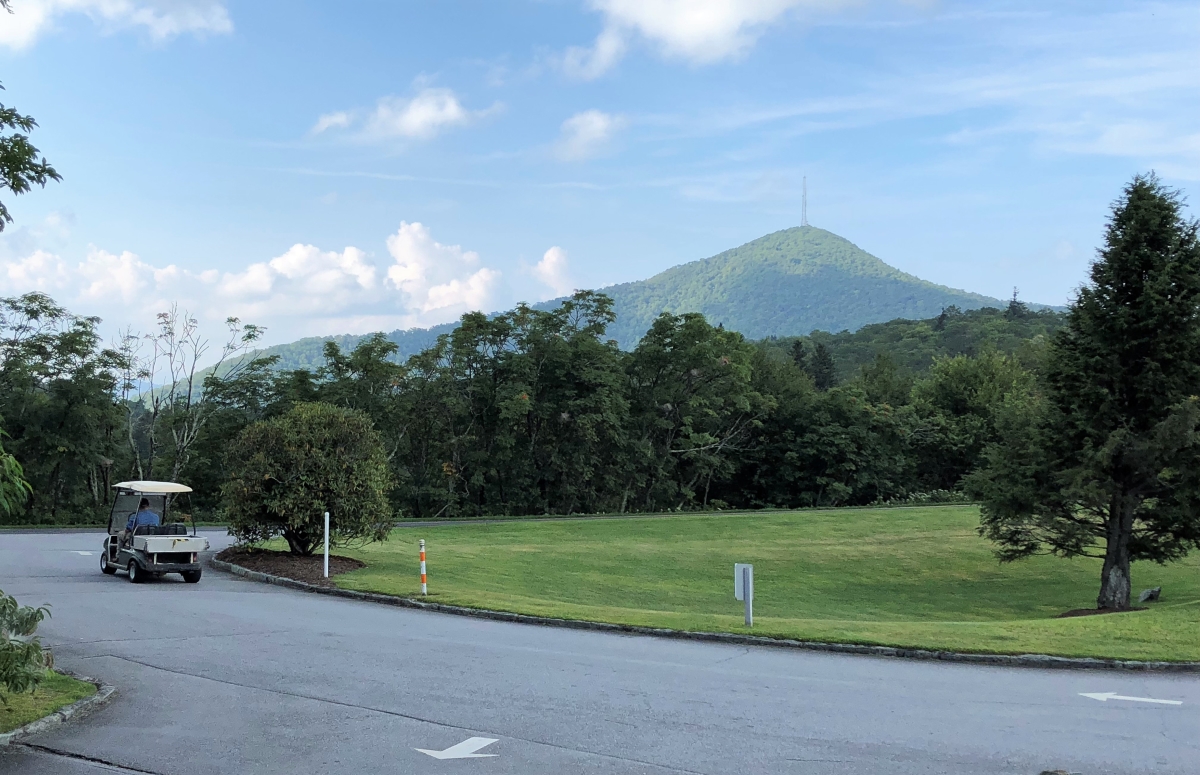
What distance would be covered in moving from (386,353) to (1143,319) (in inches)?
1657

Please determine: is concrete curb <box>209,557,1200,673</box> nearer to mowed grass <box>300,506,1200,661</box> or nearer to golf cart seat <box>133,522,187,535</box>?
mowed grass <box>300,506,1200,661</box>

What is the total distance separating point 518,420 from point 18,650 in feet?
161

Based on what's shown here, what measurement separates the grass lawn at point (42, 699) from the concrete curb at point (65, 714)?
6 cm

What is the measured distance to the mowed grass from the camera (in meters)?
14.1

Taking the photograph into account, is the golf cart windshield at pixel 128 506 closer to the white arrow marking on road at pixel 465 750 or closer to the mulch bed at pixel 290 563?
the mulch bed at pixel 290 563

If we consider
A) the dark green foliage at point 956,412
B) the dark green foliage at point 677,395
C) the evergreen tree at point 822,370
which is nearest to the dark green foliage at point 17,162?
the dark green foliage at point 677,395

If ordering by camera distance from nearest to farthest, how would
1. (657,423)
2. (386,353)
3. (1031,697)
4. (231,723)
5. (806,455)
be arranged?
(231,723)
(1031,697)
(386,353)
(657,423)
(806,455)

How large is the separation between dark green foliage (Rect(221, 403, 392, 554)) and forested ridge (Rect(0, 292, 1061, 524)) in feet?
75.1

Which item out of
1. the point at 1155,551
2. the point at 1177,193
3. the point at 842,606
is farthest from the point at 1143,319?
the point at 842,606

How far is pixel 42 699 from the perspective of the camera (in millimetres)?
8250

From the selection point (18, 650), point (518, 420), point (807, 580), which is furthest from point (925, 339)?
point (18, 650)

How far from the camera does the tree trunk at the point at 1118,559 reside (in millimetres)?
24641

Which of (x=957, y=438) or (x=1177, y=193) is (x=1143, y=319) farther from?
(x=957, y=438)

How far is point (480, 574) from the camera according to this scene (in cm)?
2405
